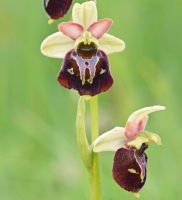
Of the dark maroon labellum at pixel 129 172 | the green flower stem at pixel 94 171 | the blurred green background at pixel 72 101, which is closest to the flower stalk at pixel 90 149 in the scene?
the green flower stem at pixel 94 171

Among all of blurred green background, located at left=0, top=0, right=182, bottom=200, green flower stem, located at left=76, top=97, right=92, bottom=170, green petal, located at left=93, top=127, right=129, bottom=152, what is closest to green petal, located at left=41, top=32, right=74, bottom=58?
green flower stem, located at left=76, top=97, right=92, bottom=170

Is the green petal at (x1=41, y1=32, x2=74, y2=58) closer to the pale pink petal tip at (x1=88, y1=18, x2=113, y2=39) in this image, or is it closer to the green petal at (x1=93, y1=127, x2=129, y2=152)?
the pale pink petal tip at (x1=88, y1=18, x2=113, y2=39)

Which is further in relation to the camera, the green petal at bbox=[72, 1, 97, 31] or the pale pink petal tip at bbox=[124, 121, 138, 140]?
the pale pink petal tip at bbox=[124, 121, 138, 140]

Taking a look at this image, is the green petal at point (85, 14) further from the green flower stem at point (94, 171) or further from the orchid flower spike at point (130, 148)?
the orchid flower spike at point (130, 148)

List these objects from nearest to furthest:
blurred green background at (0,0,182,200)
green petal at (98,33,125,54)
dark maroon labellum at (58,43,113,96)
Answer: dark maroon labellum at (58,43,113,96), green petal at (98,33,125,54), blurred green background at (0,0,182,200)

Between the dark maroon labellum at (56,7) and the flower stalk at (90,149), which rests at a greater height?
the dark maroon labellum at (56,7)

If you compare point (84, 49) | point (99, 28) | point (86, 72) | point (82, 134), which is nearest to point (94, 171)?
point (82, 134)

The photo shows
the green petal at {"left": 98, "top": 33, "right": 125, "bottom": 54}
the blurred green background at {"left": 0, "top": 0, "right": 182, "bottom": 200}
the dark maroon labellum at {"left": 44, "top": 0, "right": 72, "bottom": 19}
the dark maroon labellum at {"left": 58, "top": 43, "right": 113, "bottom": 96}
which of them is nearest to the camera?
the dark maroon labellum at {"left": 58, "top": 43, "right": 113, "bottom": 96}
